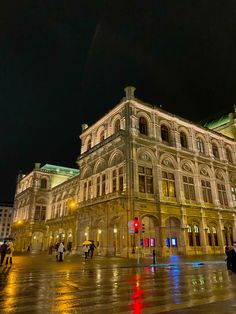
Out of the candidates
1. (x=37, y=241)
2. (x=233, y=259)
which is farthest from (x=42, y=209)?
(x=233, y=259)

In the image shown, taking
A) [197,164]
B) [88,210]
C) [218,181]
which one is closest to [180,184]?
[197,164]

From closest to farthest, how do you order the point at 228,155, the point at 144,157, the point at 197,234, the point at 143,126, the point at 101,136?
the point at 144,157 < the point at 197,234 < the point at 143,126 < the point at 101,136 < the point at 228,155

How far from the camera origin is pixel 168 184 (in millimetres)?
32500

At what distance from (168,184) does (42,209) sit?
35.0 metres

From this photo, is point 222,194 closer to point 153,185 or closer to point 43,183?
point 153,185

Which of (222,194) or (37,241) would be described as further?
(37,241)

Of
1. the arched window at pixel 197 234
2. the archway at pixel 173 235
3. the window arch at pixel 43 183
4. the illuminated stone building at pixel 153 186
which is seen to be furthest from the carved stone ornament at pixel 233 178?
the window arch at pixel 43 183

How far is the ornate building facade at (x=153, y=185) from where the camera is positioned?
2875 centimetres

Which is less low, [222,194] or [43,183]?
[43,183]

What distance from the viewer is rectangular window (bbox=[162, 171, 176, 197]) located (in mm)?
31938

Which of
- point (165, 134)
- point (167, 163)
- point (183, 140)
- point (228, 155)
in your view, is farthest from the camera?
point (228, 155)

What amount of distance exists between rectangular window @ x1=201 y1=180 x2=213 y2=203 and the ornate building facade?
0.16 m

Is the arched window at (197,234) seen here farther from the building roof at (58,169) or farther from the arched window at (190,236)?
the building roof at (58,169)

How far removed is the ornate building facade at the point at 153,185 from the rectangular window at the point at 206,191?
0.53 ft
